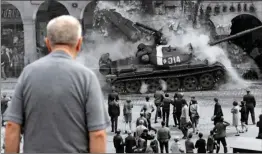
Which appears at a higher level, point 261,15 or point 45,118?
point 261,15

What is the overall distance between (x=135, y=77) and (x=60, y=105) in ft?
57.9

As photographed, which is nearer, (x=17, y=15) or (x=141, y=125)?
(x=141, y=125)

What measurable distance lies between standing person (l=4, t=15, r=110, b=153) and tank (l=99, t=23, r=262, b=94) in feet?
56.9

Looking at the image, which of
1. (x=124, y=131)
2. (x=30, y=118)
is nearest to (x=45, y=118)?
(x=30, y=118)

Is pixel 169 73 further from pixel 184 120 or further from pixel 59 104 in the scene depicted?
pixel 59 104

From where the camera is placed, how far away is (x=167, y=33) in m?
24.3

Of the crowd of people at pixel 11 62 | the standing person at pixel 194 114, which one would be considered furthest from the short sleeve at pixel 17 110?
the crowd of people at pixel 11 62

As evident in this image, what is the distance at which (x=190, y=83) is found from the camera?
20688 millimetres

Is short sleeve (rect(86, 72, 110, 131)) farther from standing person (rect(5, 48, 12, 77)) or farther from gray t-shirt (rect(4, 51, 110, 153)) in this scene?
standing person (rect(5, 48, 12, 77))

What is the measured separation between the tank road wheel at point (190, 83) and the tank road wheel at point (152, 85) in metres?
0.92

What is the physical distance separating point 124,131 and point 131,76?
22.0ft

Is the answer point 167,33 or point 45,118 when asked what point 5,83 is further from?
point 45,118

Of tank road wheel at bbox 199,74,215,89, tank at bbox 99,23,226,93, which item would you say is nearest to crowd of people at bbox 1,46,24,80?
tank at bbox 99,23,226,93

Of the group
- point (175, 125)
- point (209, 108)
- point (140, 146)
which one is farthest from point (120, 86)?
point (140, 146)
